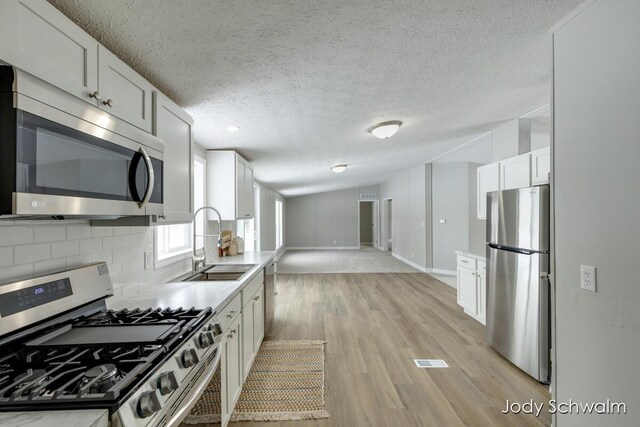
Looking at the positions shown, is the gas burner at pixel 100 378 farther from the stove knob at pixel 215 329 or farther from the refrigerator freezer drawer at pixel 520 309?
the refrigerator freezer drawer at pixel 520 309

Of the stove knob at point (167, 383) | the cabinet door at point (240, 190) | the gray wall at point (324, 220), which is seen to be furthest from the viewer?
the gray wall at point (324, 220)

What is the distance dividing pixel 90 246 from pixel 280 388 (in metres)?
1.73

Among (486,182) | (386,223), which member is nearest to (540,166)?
(486,182)

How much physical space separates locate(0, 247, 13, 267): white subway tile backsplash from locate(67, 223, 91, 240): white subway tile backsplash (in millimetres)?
259

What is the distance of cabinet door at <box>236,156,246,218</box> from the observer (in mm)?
3310

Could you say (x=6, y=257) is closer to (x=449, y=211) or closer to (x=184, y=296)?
(x=184, y=296)

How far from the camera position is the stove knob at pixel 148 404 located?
2.79 feet

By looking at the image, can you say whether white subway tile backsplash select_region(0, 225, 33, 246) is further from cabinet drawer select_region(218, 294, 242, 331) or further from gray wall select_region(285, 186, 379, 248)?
gray wall select_region(285, 186, 379, 248)

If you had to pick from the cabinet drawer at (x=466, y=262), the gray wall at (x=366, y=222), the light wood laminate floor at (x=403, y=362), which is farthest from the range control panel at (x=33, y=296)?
the gray wall at (x=366, y=222)

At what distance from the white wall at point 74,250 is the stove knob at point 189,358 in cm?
75

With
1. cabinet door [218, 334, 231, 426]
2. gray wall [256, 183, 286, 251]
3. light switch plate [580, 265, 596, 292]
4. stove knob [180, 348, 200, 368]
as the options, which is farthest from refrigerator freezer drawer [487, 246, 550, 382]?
gray wall [256, 183, 286, 251]

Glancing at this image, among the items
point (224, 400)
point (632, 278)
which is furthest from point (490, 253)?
point (224, 400)

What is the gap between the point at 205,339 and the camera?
51.9 inches

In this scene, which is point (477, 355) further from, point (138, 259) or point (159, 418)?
point (138, 259)
